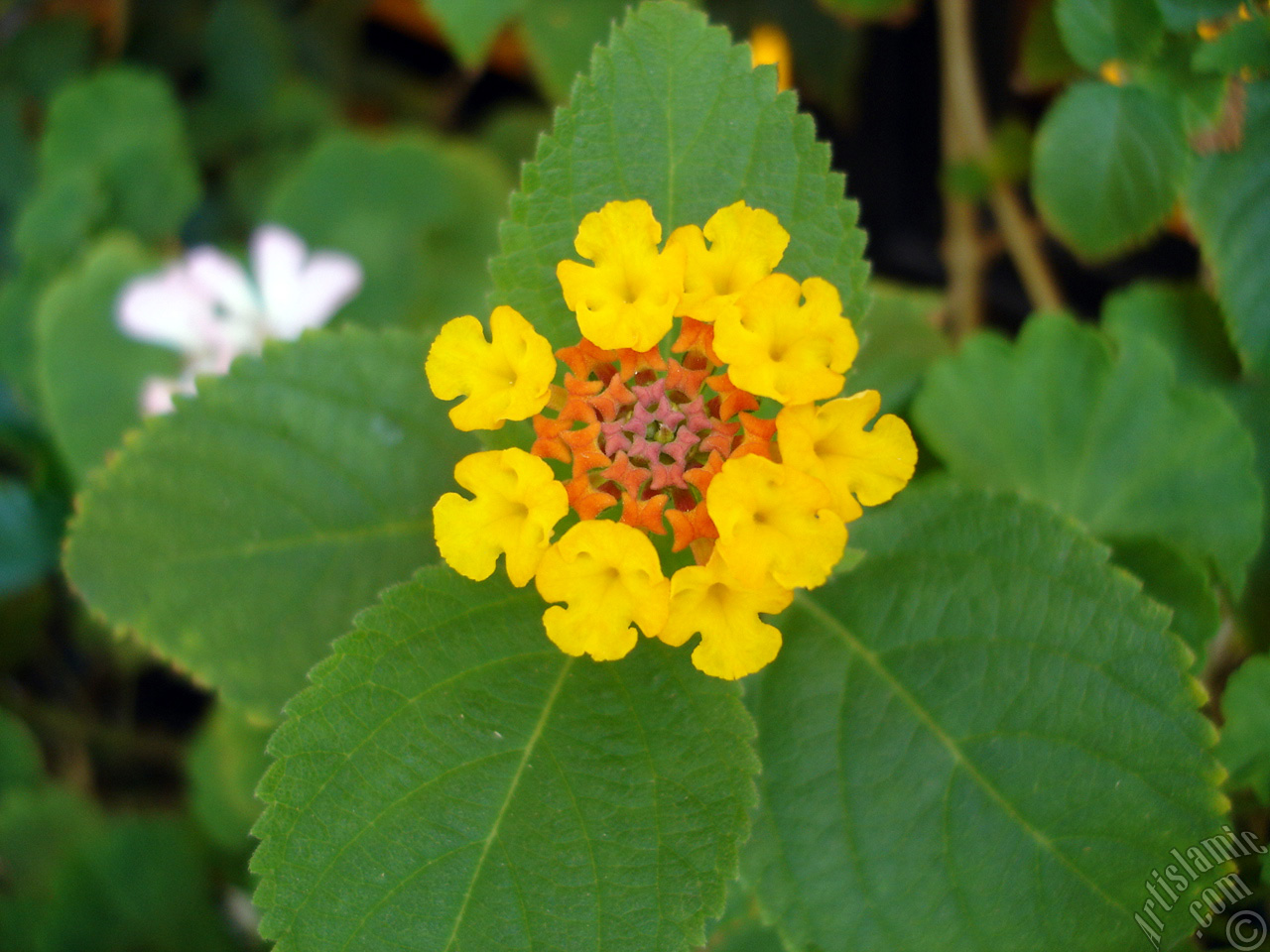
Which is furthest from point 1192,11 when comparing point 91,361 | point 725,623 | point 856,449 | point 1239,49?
point 91,361

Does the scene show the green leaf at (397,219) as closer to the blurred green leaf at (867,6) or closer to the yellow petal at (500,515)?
the blurred green leaf at (867,6)

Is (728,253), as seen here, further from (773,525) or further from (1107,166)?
(1107,166)

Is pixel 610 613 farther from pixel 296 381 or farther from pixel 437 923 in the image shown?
pixel 296 381

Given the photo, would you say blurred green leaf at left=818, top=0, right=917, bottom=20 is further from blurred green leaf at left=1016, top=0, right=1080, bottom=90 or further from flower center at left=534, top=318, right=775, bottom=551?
flower center at left=534, top=318, right=775, bottom=551

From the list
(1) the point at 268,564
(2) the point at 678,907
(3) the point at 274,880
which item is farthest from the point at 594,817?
(1) the point at 268,564

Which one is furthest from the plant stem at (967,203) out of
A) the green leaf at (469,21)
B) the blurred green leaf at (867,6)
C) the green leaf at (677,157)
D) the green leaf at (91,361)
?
the green leaf at (91,361)
